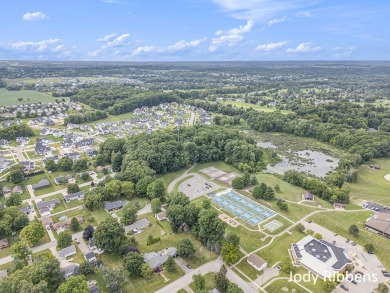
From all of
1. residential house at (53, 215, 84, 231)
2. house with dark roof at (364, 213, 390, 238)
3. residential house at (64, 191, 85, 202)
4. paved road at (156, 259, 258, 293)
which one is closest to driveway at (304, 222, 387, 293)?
house with dark roof at (364, 213, 390, 238)

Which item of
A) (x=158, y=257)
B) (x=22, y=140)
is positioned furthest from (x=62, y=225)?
(x=22, y=140)

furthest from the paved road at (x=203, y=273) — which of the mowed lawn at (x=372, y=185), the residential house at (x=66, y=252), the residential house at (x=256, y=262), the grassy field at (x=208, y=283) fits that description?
the mowed lawn at (x=372, y=185)

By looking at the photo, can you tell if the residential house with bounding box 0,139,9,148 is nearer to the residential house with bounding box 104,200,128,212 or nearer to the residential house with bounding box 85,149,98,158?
the residential house with bounding box 85,149,98,158

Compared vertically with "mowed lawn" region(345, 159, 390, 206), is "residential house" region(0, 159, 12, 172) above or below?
above

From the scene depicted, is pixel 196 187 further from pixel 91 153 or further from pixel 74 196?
pixel 91 153

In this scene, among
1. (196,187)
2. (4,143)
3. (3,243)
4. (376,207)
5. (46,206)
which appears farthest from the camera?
(4,143)

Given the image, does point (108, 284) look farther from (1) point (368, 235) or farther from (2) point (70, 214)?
(1) point (368, 235)

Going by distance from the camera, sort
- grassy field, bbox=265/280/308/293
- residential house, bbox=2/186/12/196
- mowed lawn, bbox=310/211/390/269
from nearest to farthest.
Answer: grassy field, bbox=265/280/308/293 < mowed lawn, bbox=310/211/390/269 < residential house, bbox=2/186/12/196
